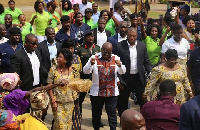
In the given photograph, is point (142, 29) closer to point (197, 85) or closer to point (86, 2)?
point (197, 85)

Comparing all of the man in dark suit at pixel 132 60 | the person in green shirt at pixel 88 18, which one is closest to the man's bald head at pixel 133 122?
the man in dark suit at pixel 132 60

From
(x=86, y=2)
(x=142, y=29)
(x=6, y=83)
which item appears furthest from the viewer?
(x=86, y=2)

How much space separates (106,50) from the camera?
24.7 feet

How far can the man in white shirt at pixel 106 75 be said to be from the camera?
300 inches

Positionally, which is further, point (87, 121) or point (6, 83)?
point (87, 121)

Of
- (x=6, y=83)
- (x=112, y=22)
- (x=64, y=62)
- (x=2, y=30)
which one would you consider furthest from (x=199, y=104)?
(x=112, y=22)

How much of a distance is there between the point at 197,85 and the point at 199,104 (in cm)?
431

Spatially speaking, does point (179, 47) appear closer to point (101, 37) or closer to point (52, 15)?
point (101, 37)

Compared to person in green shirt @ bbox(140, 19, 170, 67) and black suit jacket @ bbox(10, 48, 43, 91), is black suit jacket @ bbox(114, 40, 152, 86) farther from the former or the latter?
black suit jacket @ bbox(10, 48, 43, 91)

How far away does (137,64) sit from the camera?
330 inches

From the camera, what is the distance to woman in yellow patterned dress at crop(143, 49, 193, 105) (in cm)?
723

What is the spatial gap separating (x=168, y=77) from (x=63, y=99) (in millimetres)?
1892

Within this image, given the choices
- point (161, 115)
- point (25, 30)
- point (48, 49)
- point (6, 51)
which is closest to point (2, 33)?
point (6, 51)

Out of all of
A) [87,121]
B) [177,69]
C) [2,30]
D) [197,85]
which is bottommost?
[87,121]
